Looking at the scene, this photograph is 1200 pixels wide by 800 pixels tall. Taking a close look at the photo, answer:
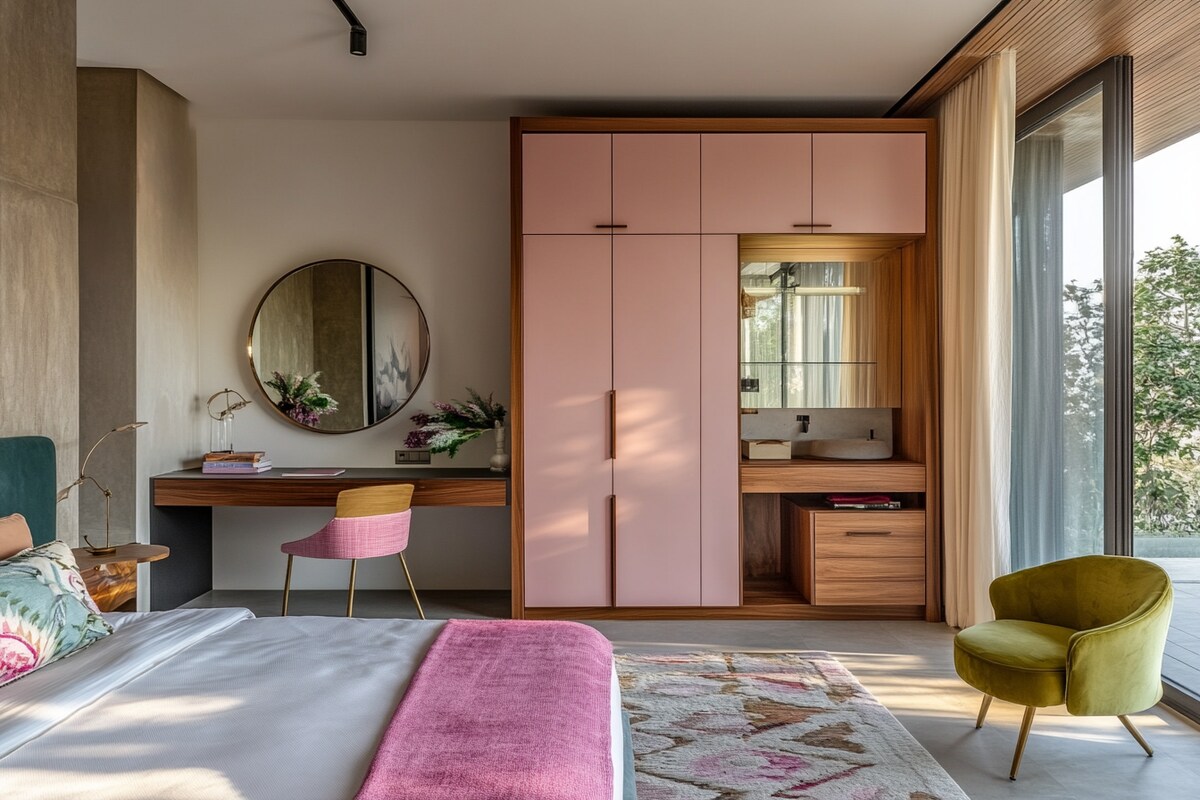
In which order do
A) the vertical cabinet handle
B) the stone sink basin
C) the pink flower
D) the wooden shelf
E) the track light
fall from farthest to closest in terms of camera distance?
the stone sink basin, the wooden shelf, the vertical cabinet handle, the track light, the pink flower

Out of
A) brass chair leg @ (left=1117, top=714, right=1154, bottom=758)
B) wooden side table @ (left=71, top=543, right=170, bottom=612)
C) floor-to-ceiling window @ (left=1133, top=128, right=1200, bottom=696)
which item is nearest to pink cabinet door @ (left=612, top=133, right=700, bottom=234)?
floor-to-ceiling window @ (left=1133, top=128, right=1200, bottom=696)

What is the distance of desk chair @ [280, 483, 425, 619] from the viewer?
355 cm

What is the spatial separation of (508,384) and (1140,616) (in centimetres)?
320

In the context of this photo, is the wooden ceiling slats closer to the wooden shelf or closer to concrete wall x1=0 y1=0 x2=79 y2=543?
the wooden shelf

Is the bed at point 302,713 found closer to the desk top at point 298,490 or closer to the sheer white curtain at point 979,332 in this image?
the desk top at point 298,490

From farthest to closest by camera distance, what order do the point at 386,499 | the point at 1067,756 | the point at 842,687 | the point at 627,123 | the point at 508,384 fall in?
the point at 508,384, the point at 627,123, the point at 386,499, the point at 842,687, the point at 1067,756

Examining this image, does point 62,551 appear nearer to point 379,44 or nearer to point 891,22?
point 379,44

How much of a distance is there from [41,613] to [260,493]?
1.98 metres

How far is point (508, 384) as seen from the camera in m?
4.68

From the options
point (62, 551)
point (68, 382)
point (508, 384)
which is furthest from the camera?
point (508, 384)

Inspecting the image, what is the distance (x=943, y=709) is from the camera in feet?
9.78

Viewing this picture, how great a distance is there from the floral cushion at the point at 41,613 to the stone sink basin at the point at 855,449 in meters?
3.37

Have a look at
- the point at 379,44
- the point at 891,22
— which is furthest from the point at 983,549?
the point at 379,44

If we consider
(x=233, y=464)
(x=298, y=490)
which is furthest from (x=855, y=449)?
(x=233, y=464)
